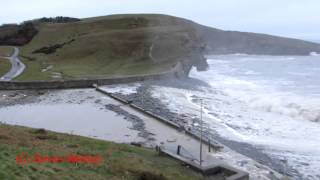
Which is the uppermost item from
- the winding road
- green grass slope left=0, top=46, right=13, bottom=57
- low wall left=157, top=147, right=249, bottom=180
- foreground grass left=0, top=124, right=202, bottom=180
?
foreground grass left=0, top=124, right=202, bottom=180

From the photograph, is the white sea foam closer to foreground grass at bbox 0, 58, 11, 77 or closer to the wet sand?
the wet sand

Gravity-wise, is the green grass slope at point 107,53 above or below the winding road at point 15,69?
above

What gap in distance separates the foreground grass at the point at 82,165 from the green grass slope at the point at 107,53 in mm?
29134

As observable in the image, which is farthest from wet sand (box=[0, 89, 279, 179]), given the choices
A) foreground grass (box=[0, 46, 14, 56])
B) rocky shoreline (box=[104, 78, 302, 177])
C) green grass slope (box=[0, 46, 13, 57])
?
foreground grass (box=[0, 46, 14, 56])

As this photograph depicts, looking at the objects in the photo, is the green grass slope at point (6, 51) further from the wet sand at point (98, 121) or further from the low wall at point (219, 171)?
the low wall at point (219, 171)

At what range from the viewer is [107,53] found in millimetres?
61562

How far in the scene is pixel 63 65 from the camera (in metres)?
57.1

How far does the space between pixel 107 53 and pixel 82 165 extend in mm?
50954

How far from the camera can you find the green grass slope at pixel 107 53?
51156 millimetres

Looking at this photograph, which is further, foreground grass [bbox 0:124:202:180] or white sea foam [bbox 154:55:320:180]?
white sea foam [bbox 154:55:320:180]

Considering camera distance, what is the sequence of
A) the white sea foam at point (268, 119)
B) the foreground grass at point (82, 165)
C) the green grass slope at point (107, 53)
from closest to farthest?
the foreground grass at point (82, 165), the white sea foam at point (268, 119), the green grass slope at point (107, 53)

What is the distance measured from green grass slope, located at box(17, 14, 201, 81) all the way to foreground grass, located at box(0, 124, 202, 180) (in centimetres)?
2913

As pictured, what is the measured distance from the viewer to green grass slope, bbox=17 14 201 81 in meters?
51.2

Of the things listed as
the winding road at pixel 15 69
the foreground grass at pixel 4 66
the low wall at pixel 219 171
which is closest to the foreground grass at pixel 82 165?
the low wall at pixel 219 171
